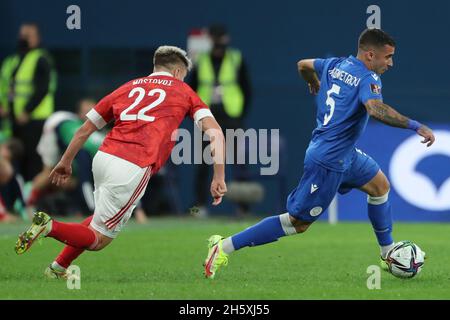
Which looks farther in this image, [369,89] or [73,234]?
[369,89]

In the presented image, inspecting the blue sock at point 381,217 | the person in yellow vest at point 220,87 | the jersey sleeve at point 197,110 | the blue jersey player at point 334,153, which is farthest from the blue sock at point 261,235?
the person in yellow vest at point 220,87

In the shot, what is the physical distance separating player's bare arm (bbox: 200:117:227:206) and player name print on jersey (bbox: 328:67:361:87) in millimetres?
1143

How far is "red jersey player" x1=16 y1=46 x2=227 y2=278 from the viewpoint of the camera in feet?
28.8

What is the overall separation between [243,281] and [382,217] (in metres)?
1.31

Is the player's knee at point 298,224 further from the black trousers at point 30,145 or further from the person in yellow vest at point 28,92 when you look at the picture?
the black trousers at point 30,145

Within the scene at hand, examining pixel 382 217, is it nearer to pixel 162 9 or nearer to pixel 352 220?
pixel 352 220

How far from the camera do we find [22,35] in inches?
661

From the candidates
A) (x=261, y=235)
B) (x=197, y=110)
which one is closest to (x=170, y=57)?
(x=197, y=110)

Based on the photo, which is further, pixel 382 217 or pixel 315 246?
pixel 315 246

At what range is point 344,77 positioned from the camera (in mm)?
9312

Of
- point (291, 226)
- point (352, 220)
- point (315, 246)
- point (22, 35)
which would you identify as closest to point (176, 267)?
point (291, 226)

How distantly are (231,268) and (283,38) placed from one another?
7920 mm

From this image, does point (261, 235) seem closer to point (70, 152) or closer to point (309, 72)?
point (309, 72)

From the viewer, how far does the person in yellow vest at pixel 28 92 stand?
651 inches
